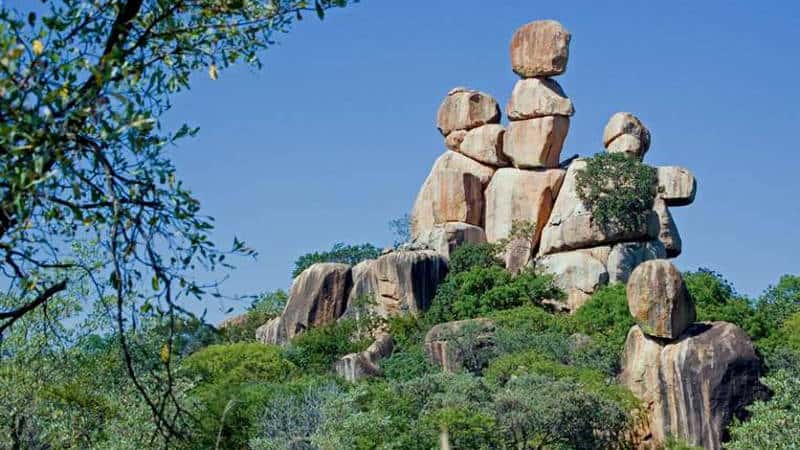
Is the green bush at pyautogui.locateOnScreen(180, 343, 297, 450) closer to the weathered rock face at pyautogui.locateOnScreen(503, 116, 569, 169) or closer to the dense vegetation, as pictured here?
the dense vegetation

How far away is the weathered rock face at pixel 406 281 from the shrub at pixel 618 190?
486 centimetres

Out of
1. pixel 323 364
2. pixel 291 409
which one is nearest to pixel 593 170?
pixel 323 364

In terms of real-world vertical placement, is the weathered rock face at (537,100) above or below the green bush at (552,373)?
above

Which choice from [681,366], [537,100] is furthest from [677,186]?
[681,366]

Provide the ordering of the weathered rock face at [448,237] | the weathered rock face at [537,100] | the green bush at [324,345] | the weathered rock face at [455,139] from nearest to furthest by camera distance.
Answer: the green bush at [324,345] < the weathered rock face at [448,237] < the weathered rock face at [537,100] < the weathered rock face at [455,139]

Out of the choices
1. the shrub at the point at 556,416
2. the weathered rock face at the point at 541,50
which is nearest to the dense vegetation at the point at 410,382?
the shrub at the point at 556,416

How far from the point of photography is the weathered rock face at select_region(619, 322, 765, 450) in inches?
1071

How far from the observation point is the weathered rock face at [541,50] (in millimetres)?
43094

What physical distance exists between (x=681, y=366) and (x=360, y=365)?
9459 millimetres

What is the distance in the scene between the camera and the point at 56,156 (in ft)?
14.3

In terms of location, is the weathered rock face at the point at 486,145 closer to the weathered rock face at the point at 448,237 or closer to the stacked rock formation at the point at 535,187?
the stacked rock formation at the point at 535,187

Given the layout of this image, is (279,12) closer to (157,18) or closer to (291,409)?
(157,18)

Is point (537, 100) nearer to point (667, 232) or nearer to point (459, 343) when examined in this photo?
point (667, 232)

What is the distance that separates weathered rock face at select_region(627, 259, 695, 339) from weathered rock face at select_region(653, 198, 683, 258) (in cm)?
1093
